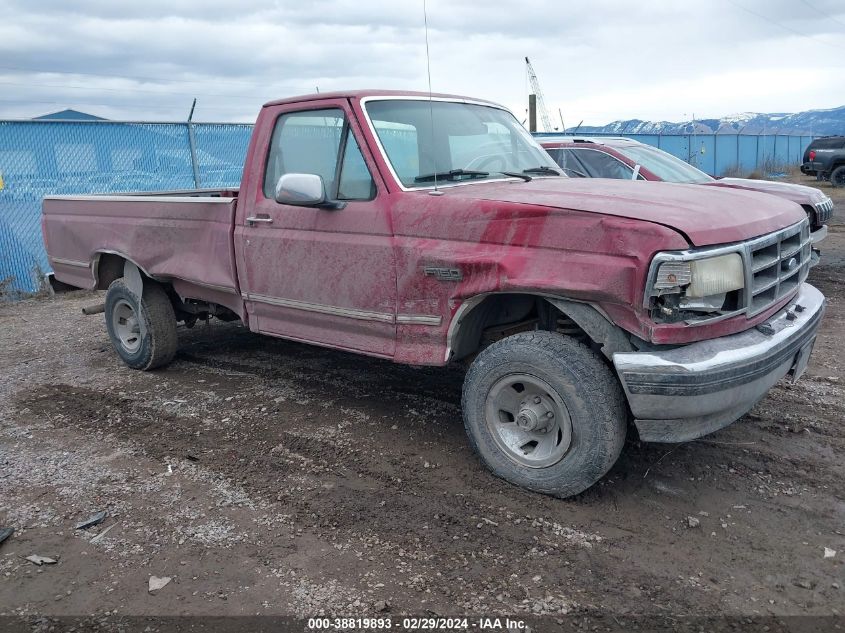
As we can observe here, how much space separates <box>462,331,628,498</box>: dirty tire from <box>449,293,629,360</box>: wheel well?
0.17m

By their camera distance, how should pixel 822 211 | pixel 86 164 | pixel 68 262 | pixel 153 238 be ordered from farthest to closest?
pixel 86 164 < pixel 822 211 < pixel 68 262 < pixel 153 238

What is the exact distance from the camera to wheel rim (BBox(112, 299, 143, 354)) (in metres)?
6.01

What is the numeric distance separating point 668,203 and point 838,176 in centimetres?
2375

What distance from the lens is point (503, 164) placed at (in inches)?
177

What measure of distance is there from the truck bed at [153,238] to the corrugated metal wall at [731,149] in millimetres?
20455

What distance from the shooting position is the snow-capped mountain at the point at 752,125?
28.3 metres

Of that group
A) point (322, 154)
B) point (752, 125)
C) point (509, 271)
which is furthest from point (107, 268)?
point (752, 125)

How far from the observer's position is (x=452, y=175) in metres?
4.13

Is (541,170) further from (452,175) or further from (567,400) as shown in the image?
(567,400)

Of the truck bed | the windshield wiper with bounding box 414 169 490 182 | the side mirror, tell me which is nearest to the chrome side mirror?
the side mirror

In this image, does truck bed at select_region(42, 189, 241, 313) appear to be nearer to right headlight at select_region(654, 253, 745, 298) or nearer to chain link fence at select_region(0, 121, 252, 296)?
right headlight at select_region(654, 253, 745, 298)

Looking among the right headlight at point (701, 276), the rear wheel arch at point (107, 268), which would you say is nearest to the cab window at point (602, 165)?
the right headlight at point (701, 276)

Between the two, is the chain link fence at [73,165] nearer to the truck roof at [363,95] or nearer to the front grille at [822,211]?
the truck roof at [363,95]

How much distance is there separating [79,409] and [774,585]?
4648 mm
